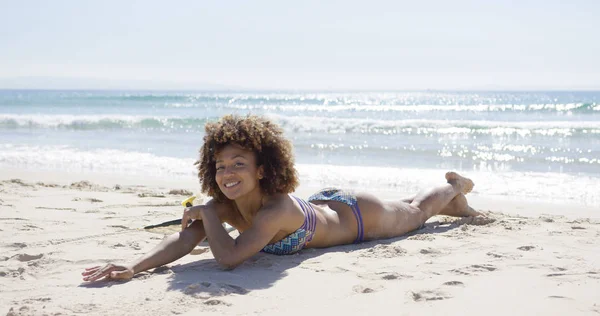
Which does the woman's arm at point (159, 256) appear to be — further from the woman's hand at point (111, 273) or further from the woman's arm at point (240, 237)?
the woman's arm at point (240, 237)

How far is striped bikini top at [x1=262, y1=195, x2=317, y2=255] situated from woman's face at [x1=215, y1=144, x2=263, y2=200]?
0.44 metres

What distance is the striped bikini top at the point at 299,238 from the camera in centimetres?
455

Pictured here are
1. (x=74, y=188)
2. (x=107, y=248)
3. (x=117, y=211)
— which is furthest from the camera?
(x=74, y=188)

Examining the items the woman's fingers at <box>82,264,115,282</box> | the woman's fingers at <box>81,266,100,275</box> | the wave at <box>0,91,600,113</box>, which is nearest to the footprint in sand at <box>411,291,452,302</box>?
the woman's fingers at <box>82,264,115,282</box>

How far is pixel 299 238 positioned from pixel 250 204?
434mm

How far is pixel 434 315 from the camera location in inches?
128

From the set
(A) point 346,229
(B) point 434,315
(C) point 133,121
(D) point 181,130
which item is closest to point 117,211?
(A) point 346,229

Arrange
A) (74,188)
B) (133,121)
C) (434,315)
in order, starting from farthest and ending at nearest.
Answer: (133,121) < (74,188) < (434,315)

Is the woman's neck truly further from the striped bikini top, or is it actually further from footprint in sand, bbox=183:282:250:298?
footprint in sand, bbox=183:282:250:298

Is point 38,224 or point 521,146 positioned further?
point 521,146

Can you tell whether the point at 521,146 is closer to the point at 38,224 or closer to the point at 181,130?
the point at 181,130

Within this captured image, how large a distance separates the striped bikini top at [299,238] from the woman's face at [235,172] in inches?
17.5

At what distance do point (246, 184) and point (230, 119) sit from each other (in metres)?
0.43

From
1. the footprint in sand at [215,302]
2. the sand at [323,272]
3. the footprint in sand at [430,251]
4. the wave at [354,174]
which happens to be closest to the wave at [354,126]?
the wave at [354,174]
